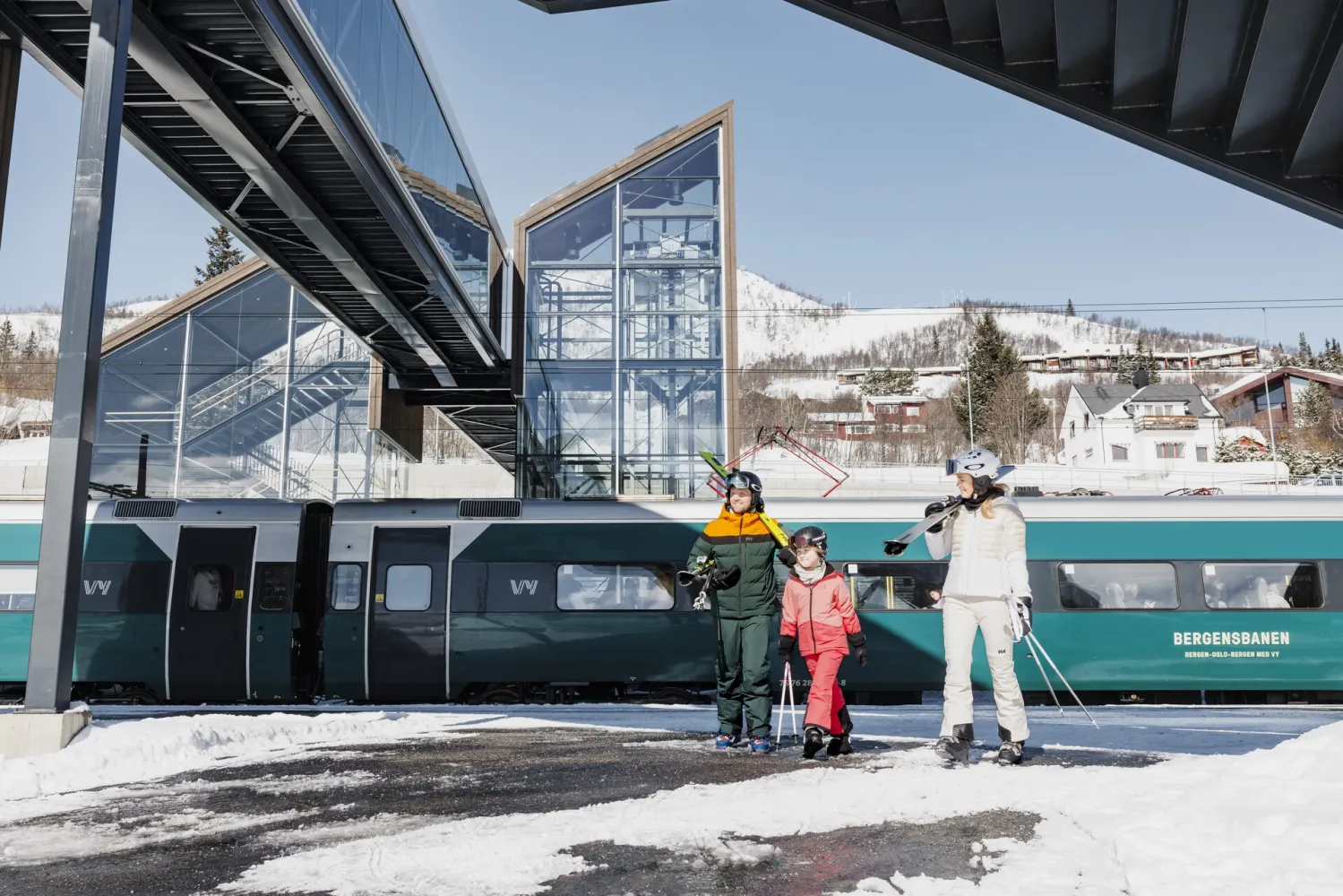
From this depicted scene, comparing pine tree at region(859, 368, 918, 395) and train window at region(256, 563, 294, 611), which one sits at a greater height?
pine tree at region(859, 368, 918, 395)

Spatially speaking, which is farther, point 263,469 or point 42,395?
point 42,395

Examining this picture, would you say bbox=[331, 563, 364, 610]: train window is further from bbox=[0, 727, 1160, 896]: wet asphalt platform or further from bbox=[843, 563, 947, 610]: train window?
bbox=[0, 727, 1160, 896]: wet asphalt platform

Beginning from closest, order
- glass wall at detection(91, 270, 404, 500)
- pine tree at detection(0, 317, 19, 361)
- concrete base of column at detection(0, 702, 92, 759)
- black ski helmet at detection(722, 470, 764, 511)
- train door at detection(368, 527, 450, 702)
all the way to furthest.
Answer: concrete base of column at detection(0, 702, 92, 759) < black ski helmet at detection(722, 470, 764, 511) < train door at detection(368, 527, 450, 702) < glass wall at detection(91, 270, 404, 500) < pine tree at detection(0, 317, 19, 361)

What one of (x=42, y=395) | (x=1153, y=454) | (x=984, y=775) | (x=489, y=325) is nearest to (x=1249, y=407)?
(x=1153, y=454)

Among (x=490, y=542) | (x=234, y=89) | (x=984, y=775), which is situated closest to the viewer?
(x=984, y=775)

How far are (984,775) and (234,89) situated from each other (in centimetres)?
1083

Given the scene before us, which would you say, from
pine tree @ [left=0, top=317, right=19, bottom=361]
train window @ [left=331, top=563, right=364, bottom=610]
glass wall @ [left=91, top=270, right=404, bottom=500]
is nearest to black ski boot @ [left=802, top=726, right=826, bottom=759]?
train window @ [left=331, top=563, right=364, bottom=610]

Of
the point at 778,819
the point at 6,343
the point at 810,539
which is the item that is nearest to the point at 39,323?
→ the point at 6,343

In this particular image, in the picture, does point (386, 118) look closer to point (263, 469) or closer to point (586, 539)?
point (586, 539)

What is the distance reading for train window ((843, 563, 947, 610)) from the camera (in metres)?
14.6

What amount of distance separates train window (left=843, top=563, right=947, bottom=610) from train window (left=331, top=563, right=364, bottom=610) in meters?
6.72

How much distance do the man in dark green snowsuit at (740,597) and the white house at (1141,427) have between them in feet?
229

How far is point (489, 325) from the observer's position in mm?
23516

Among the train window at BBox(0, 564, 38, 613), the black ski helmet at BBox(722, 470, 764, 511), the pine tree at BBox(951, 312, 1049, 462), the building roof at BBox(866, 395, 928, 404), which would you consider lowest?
the train window at BBox(0, 564, 38, 613)
